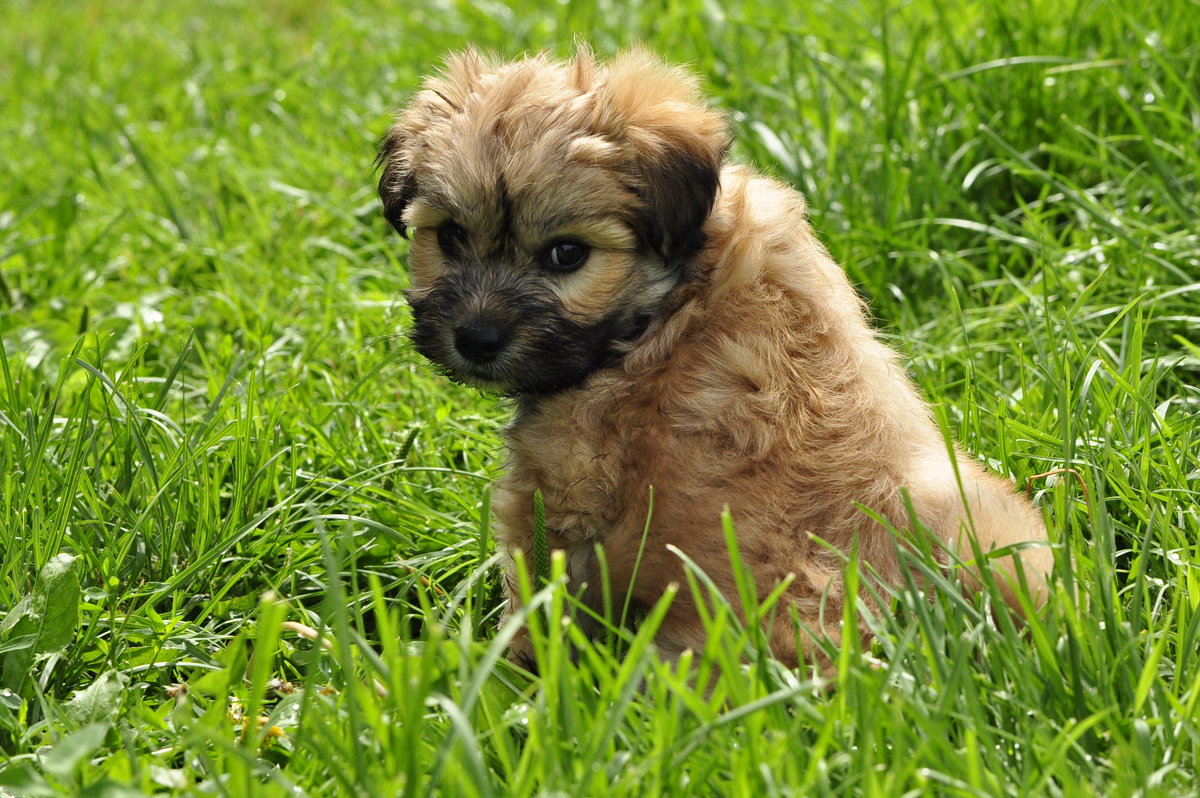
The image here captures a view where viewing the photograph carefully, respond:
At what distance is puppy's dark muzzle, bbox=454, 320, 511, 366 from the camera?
101 inches

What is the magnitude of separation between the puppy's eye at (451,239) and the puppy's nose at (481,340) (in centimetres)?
22

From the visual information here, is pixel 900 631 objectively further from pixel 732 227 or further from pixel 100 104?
pixel 100 104

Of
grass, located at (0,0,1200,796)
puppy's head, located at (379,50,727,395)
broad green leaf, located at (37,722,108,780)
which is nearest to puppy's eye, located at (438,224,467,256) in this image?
puppy's head, located at (379,50,727,395)

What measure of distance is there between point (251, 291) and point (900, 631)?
311cm

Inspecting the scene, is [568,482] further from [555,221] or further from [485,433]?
[485,433]

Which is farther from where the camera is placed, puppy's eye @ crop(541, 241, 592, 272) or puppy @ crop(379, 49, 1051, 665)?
puppy's eye @ crop(541, 241, 592, 272)

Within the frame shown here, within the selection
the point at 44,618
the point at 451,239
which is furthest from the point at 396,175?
the point at 44,618

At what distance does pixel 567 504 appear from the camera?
2504 millimetres

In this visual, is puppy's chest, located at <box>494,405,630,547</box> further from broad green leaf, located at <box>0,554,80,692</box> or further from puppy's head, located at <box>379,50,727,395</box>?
broad green leaf, located at <box>0,554,80,692</box>

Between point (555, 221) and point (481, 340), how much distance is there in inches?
11.7

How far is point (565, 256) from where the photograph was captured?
2.61m

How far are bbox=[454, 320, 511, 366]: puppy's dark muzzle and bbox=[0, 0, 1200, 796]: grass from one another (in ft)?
1.24

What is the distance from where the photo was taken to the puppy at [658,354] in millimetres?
2354

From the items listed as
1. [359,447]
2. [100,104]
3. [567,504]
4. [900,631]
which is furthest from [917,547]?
[100,104]
